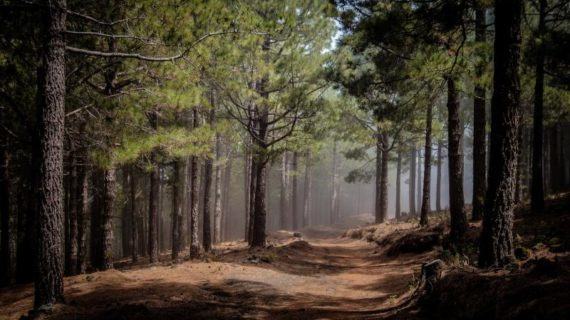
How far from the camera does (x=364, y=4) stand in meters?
10.4

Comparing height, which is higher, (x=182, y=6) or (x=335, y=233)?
(x=182, y=6)

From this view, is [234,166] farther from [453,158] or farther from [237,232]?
[453,158]

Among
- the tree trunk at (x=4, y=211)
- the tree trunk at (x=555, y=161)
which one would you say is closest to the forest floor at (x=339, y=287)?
the tree trunk at (x=4, y=211)

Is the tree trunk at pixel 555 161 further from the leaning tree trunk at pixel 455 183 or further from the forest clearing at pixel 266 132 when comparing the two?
the leaning tree trunk at pixel 455 183

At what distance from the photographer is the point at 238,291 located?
341 inches

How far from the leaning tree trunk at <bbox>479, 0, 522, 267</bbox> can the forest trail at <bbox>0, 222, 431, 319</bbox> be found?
2130 mm

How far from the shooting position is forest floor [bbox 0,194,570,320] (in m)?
4.55

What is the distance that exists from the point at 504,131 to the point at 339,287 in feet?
18.5

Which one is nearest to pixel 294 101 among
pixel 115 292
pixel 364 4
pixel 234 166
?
pixel 364 4

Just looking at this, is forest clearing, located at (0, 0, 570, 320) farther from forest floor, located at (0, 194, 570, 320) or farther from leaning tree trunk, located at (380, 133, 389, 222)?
leaning tree trunk, located at (380, 133, 389, 222)

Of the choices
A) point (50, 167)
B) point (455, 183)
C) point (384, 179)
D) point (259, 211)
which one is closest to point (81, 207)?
point (259, 211)

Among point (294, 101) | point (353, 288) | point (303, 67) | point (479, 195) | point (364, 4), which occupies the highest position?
point (364, 4)

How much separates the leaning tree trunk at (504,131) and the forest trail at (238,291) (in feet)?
6.99

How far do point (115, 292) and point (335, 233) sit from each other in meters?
29.5
